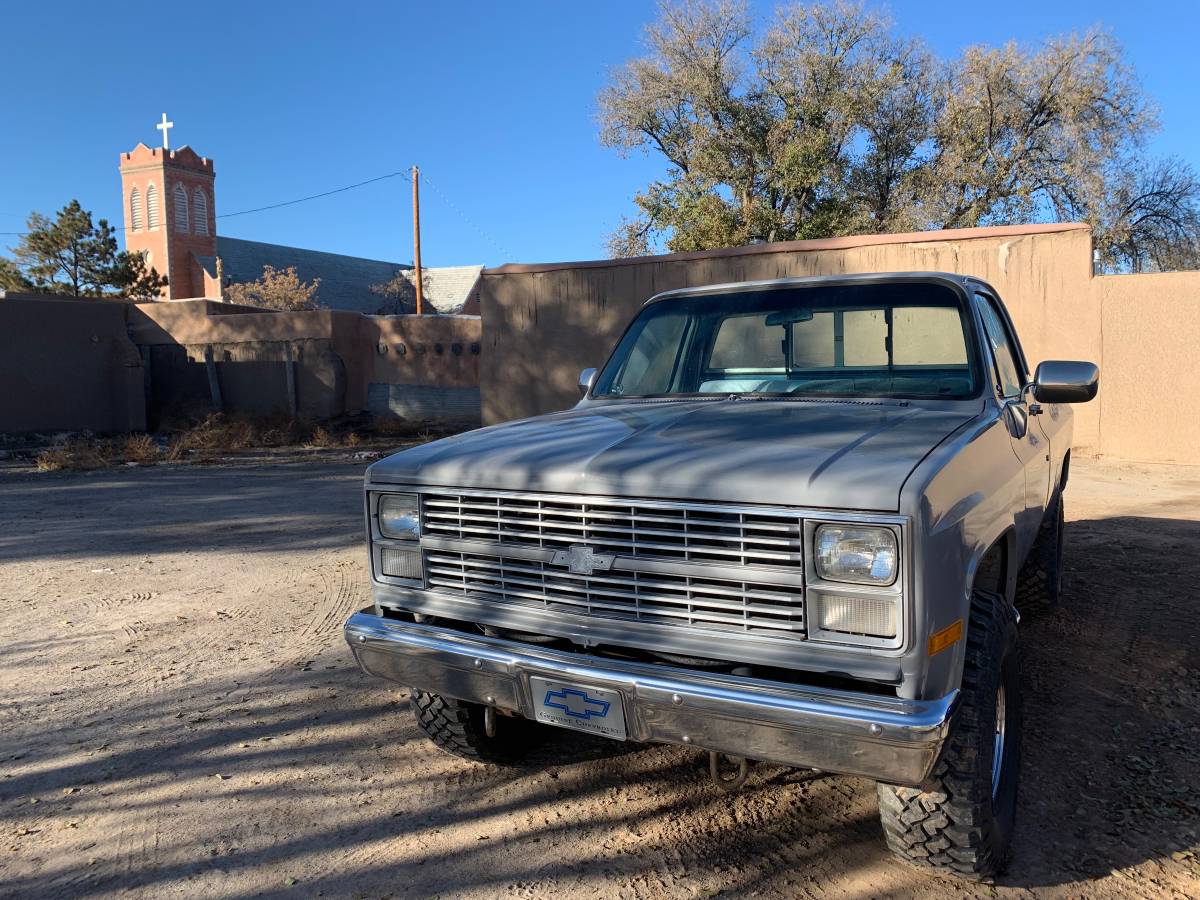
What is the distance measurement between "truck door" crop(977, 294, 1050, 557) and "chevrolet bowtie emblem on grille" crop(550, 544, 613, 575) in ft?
5.60

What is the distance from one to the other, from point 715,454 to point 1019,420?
167 cm

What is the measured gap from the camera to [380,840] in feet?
9.73

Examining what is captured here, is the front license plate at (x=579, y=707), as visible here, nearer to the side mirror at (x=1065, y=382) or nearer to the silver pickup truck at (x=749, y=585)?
the silver pickup truck at (x=749, y=585)

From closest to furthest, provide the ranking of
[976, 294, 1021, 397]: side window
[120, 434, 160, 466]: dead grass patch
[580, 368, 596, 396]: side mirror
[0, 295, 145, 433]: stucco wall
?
[976, 294, 1021, 397]: side window
[580, 368, 596, 396]: side mirror
[120, 434, 160, 466]: dead grass patch
[0, 295, 145, 433]: stucco wall

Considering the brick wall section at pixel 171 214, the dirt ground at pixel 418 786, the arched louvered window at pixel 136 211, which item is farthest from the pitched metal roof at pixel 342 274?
the dirt ground at pixel 418 786

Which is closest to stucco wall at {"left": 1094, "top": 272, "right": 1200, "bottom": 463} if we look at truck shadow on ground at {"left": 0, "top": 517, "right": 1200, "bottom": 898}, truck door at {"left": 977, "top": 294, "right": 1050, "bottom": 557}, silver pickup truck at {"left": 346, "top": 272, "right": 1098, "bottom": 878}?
truck door at {"left": 977, "top": 294, "right": 1050, "bottom": 557}

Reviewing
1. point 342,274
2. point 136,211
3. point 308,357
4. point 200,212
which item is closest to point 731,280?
point 308,357

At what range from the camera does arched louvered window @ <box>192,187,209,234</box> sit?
184ft

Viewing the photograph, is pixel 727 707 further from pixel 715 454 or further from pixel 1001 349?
pixel 1001 349

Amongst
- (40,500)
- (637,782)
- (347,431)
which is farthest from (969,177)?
(637,782)

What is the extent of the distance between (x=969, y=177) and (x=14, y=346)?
67.1ft

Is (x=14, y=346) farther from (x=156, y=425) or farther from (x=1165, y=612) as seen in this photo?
(x=1165, y=612)

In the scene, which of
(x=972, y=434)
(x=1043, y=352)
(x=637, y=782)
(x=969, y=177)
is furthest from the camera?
(x=969, y=177)

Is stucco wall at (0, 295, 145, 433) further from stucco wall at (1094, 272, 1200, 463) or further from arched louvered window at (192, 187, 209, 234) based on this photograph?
arched louvered window at (192, 187, 209, 234)
